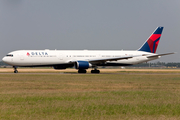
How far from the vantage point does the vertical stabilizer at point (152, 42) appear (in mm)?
57688

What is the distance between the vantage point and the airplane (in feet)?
155

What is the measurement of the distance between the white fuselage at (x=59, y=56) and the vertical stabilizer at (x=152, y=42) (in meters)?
2.30

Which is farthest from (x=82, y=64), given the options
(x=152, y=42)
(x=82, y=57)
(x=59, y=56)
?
(x=152, y=42)

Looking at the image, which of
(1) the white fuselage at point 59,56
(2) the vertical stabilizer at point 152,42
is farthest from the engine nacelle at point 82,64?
(2) the vertical stabilizer at point 152,42

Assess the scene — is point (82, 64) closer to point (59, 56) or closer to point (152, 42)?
point (59, 56)

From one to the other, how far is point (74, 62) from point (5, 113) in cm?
3866

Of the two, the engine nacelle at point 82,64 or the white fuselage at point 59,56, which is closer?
the white fuselage at point 59,56

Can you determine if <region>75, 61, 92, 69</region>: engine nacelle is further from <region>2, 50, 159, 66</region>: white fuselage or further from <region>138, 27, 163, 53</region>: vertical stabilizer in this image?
<region>138, 27, 163, 53</region>: vertical stabilizer

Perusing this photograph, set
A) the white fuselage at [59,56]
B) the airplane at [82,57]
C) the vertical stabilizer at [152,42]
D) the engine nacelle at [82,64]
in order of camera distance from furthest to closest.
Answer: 1. the vertical stabilizer at [152,42]
2. the engine nacelle at [82,64]
3. the airplane at [82,57]
4. the white fuselage at [59,56]

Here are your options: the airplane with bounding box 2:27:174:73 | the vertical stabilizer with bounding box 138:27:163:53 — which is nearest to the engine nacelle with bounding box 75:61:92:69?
the airplane with bounding box 2:27:174:73

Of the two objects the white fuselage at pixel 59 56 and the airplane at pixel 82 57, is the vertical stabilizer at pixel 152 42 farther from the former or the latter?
the white fuselage at pixel 59 56

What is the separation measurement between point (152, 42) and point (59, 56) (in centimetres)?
2118

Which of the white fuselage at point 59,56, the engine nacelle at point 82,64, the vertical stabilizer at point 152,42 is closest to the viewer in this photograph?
the white fuselage at point 59,56

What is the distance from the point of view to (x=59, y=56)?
162 feet
